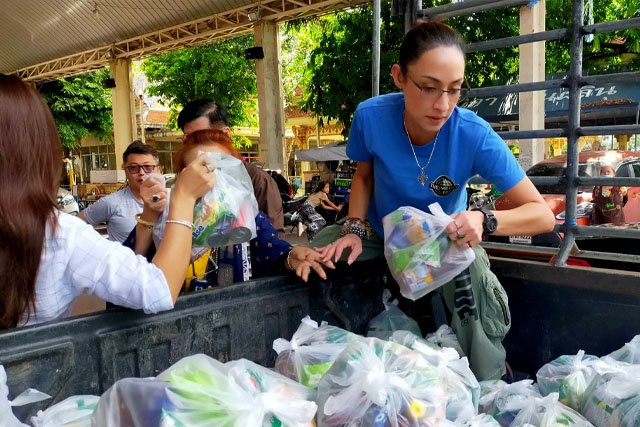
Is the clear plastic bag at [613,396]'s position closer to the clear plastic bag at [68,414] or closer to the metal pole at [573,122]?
the metal pole at [573,122]

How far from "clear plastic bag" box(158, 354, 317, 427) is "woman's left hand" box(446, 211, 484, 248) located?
73cm

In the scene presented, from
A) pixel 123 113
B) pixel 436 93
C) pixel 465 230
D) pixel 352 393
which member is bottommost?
pixel 352 393

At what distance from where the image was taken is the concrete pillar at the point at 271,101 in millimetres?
11625

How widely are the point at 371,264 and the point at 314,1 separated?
9631 mm

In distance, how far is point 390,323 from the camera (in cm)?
194

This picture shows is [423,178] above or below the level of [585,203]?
above

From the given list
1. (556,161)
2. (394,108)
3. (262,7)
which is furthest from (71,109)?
(394,108)

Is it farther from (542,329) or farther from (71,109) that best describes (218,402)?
(71,109)

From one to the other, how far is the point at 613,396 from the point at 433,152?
97cm

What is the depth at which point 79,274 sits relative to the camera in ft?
4.46

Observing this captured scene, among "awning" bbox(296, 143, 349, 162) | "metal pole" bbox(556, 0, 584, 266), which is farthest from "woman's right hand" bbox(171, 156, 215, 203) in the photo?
"awning" bbox(296, 143, 349, 162)

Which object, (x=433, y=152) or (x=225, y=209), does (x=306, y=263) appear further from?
(x=433, y=152)

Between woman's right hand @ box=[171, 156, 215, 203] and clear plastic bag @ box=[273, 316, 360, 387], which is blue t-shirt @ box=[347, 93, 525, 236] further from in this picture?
woman's right hand @ box=[171, 156, 215, 203]

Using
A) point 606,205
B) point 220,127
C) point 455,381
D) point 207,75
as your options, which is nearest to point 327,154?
point 207,75
